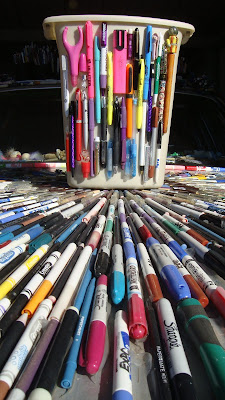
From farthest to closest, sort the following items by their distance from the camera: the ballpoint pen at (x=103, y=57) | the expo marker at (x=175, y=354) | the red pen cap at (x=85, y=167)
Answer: the red pen cap at (x=85, y=167)
the ballpoint pen at (x=103, y=57)
the expo marker at (x=175, y=354)

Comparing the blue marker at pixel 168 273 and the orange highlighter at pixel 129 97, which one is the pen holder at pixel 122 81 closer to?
the orange highlighter at pixel 129 97

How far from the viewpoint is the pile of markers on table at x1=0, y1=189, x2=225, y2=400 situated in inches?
12.2

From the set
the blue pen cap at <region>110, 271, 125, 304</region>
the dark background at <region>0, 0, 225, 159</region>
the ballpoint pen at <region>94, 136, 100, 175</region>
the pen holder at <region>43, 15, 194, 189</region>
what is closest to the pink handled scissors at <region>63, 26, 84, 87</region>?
the pen holder at <region>43, 15, 194, 189</region>

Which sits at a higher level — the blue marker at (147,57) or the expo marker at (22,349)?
the blue marker at (147,57)

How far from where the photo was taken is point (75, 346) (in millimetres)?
343

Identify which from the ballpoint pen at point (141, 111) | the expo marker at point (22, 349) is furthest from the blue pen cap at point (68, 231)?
the ballpoint pen at point (141, 111)

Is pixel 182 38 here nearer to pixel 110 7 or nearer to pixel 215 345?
pixel 215 345

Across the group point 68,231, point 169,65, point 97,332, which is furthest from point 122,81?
point 97,332

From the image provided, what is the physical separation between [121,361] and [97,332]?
47 mm

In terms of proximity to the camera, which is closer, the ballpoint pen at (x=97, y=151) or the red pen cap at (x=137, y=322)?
the red pen cap at (x=137, y=322)

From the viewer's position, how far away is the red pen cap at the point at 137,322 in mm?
366

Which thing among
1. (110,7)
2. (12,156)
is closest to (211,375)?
(12,156)

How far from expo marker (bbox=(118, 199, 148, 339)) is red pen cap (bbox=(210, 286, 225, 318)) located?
0.10 metres

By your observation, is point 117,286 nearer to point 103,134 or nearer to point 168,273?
point 168,273
